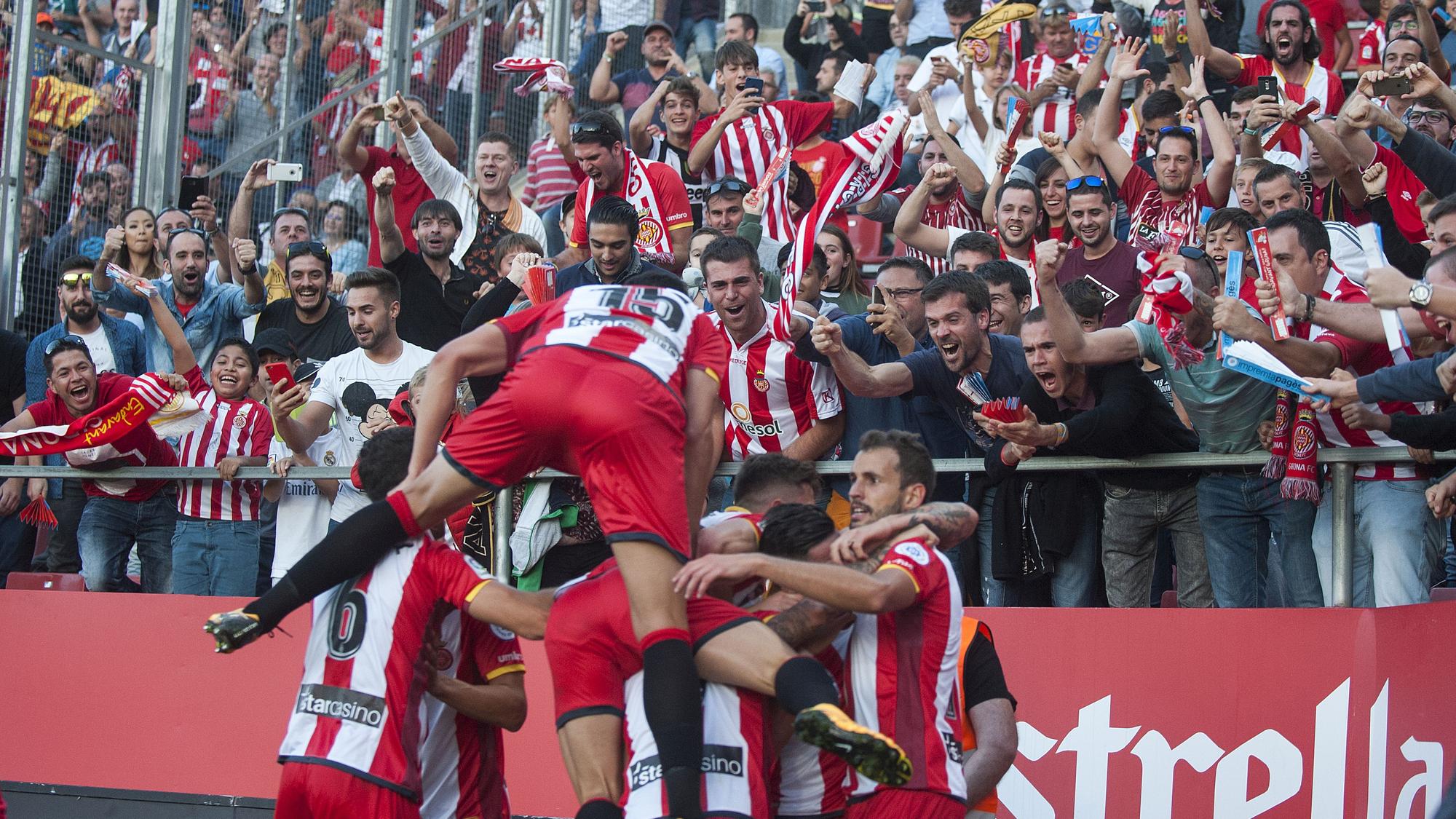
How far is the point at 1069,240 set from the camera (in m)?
9.46

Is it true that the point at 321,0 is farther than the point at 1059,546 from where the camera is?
Yes

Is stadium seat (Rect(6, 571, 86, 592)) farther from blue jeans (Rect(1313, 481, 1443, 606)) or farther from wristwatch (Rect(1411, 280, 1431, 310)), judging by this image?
wristwatch (Rect(1411, 280, 1431, 310))

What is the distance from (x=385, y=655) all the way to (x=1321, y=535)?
152 inches

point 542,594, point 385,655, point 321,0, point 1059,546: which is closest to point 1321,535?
point 1059,546

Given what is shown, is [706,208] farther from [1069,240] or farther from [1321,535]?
[1321,535]

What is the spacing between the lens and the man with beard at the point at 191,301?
10906mm

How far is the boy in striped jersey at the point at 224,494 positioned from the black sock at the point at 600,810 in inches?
169

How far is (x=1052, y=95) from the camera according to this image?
37.8 feet

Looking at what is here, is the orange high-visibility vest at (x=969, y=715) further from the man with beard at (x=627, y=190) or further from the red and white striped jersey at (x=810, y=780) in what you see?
the man with beard at (x=627, y=190)

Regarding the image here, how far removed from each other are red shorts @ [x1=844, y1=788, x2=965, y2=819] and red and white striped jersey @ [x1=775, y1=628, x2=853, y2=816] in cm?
30

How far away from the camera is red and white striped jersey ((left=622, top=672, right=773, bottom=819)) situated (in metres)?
5.02

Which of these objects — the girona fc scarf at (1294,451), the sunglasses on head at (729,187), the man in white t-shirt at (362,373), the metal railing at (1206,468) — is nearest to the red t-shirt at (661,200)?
the sunglasses on head at (729,187)

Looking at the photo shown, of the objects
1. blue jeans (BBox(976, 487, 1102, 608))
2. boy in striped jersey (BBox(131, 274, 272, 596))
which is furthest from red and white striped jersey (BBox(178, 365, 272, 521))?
blue jeans (BBox(976, 487, 1102, 608))

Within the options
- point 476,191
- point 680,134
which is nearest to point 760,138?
point 680,134
